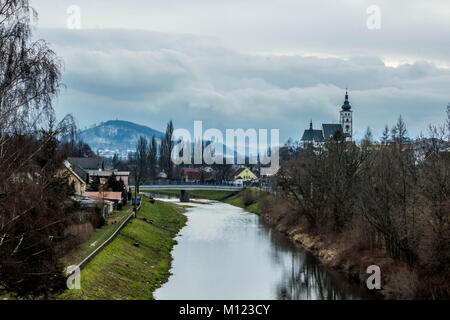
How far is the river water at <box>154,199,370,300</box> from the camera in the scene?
31281mm

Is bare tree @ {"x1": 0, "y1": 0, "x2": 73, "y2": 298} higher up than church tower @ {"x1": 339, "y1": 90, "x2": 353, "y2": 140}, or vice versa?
church tower @ {"x1": 339, "y1": 90, "x2": 353, "y2": 140}

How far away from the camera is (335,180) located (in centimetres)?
4975

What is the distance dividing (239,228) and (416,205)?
3418 centimetres

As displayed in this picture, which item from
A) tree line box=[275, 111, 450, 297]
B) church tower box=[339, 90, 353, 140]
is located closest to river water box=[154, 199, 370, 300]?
tree line box=[275, 111, 450, 297]

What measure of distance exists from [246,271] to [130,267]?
850 centimetres

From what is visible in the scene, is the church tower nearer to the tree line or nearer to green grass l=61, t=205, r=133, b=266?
the tree line

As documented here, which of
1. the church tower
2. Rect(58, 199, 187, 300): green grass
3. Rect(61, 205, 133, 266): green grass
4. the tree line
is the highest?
the church tower

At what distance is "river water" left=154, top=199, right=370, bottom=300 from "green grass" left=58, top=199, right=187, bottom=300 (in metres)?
0.97

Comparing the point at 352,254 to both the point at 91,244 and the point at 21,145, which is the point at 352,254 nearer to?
the point at 91,244

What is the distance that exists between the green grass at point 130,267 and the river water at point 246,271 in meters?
0.97

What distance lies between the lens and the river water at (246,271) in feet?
103

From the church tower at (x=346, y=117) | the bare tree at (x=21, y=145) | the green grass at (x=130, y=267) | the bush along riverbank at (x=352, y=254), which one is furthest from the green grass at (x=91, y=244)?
the church tower at (x=346, y=117)

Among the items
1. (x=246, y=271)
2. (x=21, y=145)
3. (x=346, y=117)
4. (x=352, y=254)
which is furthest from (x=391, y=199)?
(x=346, y=117)

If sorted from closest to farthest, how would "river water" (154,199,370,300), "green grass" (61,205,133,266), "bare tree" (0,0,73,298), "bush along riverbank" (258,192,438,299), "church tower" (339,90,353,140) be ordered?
"bare tree" (0,0,73,298), "bush along riverbank" (258,192,438,299), "green grass" (61,205,133,266), "river water" (154,199,370,300), "church tower" (339,90,353,140)
